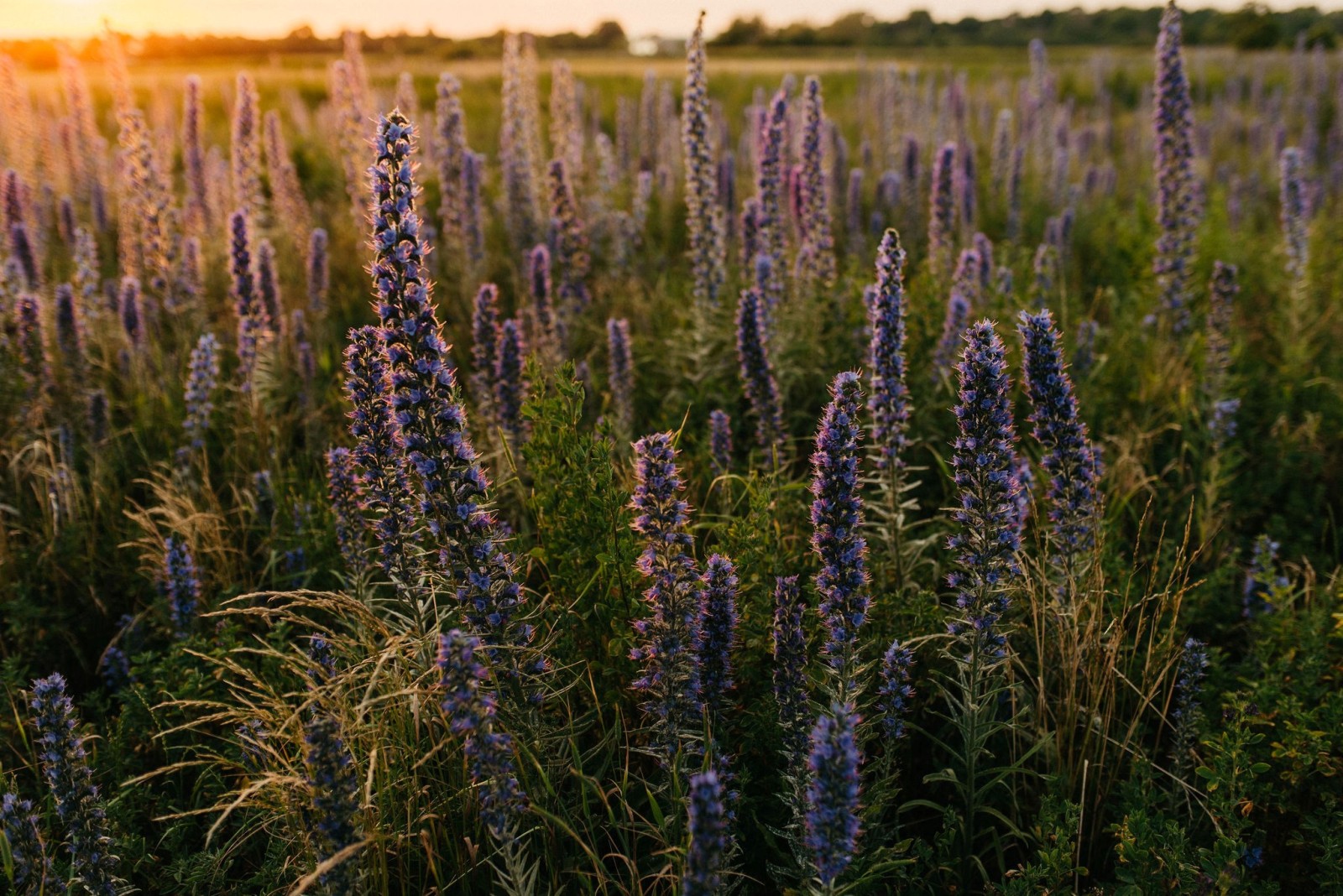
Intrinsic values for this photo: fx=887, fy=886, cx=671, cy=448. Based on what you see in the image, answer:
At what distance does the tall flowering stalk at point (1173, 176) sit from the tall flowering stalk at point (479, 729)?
5.51 metres

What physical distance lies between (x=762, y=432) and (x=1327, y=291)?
570 centimetres

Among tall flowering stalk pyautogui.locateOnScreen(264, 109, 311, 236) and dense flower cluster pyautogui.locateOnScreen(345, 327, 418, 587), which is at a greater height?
tall flowering stalk pyautogui.locateOnScreen(264, 109, 311, 236)

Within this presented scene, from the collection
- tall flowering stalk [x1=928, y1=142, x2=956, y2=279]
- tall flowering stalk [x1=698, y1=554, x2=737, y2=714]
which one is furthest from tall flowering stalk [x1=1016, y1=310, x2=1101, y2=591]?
tall flowering stalk [x1=928, y1=142, x2=956, y2=279]

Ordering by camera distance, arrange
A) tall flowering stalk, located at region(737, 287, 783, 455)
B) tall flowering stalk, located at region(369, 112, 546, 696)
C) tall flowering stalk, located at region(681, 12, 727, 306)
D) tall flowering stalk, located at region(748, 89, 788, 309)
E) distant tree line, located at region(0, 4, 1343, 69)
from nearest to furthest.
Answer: tall flowering stalk, located at region(369, 112, 546, 696) → tall flowering stalk, located at region(737, 287, 783, 455) → tall flowering stalk, located at region(681, 12, 727, 306) → tall flowering stalk, located at region(748, 89, 788, 309) → distant tree line, located at region(0, 4, 1343, 69)

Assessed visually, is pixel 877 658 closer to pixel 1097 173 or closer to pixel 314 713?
pixel 314 713

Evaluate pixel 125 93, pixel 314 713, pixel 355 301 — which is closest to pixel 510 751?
pixel 314 713

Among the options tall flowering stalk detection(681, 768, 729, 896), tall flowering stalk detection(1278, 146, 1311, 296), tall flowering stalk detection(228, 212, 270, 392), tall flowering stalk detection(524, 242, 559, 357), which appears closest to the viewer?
tall flowering stalk detection(681, 768, 729, 896)

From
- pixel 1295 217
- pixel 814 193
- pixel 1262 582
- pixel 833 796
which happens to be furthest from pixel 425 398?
pixel 1295 217

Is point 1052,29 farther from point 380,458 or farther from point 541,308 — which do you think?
point 380,458

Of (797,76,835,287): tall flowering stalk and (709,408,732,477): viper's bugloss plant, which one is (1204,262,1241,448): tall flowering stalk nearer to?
(797,76,835,287): tall flowering stalk

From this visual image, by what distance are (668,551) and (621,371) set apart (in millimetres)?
2134

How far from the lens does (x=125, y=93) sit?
6715mm

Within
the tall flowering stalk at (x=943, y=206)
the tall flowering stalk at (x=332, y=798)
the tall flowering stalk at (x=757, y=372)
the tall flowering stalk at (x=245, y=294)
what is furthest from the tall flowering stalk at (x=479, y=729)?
the tall flowering stalk at (x=943, y=206)

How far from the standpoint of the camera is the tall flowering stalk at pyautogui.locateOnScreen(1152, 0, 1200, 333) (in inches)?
234
